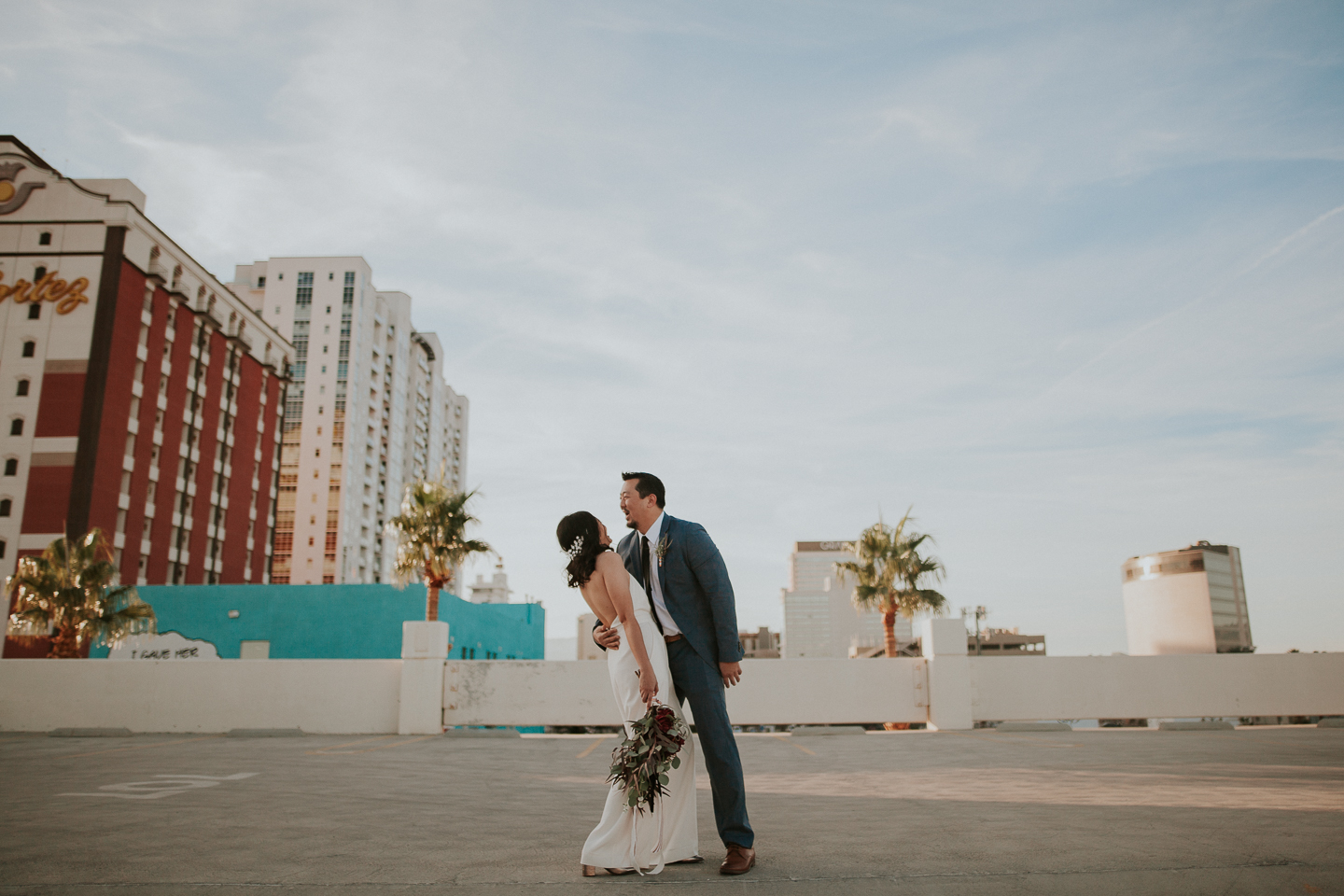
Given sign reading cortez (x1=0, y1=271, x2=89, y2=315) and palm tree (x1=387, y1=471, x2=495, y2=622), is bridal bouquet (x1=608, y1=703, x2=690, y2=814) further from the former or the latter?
sign reading cortez (x1=0, y1=271, x2=89, y2=315)

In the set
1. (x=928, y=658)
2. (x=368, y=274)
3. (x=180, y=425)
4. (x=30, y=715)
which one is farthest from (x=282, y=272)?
(x=928, y=658)

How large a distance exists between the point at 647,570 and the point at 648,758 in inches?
36.2

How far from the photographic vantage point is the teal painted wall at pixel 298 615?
1457 inches

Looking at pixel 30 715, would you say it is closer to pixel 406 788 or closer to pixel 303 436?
pixel 406 788

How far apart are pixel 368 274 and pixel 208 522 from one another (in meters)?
43.8

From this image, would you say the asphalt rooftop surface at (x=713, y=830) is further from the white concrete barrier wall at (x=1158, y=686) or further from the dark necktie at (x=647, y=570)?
the white concrete barrier wall at (x=1158, y=686)

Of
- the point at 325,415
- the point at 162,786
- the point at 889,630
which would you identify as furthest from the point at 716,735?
the point at 325,415

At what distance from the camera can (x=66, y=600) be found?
22.0 metres

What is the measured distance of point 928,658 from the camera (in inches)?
618

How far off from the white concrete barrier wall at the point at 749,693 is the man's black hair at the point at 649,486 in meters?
11.8

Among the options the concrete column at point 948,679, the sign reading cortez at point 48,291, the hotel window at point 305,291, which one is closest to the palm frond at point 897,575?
the concrete column at point 948,679

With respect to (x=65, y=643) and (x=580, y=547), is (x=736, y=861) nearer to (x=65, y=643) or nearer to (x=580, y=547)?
(x=580, y=547)

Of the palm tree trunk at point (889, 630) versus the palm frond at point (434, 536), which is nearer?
the palm tree trunk at point (889, 630)

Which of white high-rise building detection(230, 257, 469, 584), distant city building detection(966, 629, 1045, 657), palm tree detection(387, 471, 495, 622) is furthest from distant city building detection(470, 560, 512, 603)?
palm tree detection(387, 471, 495, 622)
